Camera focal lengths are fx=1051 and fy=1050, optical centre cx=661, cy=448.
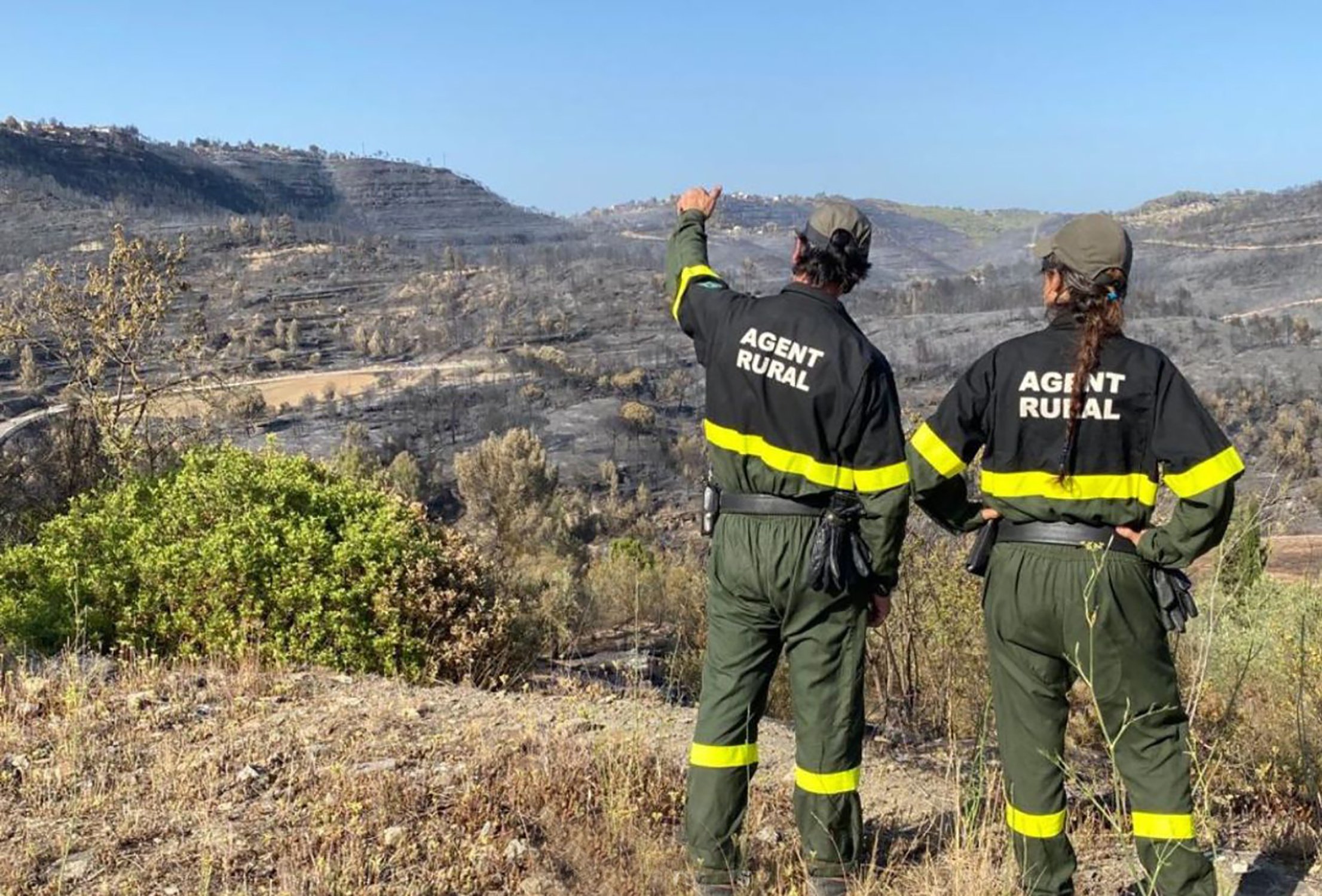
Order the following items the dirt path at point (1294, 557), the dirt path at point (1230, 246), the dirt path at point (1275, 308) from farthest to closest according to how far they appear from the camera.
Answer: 1. the dirt path at point (1230, 246)
2. the dirt path at point (1275, 308)
3. the dirt path at point (1294, 557)

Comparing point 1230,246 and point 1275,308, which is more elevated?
point 1230,246

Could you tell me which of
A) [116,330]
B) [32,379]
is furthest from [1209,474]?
[32,379]

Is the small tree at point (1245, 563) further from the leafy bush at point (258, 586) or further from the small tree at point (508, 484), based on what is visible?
the small tree at point (508, 484)

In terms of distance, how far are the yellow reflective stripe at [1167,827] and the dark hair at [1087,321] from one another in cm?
91

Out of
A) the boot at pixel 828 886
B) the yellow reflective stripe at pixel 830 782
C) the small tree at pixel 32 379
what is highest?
the yellow reflective stripe at pixel 830 782

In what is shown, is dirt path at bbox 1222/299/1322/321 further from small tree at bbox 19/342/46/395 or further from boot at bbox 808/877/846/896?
boot at bbox 808/877/846/896

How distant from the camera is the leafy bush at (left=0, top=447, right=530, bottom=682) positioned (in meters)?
5.48

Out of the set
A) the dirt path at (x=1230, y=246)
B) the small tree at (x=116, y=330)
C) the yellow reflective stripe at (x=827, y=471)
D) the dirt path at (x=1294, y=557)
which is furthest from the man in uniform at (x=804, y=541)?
the dirt path at (x=1230, y=246)

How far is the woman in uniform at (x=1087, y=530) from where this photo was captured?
275cm

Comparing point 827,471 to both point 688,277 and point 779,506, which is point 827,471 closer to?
point 779,506

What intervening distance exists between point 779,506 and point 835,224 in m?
0.85

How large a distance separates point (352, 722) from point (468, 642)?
140cm

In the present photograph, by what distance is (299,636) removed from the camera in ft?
18.1

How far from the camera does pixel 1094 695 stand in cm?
277
